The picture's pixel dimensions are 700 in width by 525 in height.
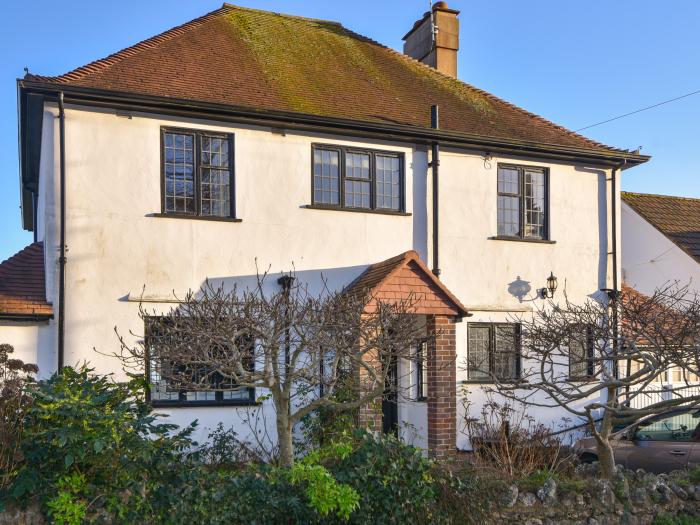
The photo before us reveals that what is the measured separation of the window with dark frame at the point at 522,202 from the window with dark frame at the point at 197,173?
537 cm

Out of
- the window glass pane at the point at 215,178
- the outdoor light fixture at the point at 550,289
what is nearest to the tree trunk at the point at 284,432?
the window glass pane at the point at 215,178

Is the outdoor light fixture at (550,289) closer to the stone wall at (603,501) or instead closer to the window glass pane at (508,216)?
the window glass pane at (508,216)

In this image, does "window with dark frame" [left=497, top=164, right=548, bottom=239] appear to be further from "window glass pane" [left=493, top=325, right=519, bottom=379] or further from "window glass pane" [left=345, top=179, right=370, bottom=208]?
"window glass pane" [left=345, top=179, right=370, bottom=208]

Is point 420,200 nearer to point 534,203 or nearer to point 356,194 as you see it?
point 356,194

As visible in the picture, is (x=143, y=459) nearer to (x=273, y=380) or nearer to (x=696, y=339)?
(x=273, y=380)

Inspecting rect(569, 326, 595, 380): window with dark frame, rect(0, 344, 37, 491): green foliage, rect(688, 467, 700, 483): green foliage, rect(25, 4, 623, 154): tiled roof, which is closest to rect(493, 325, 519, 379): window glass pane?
rect(569, 326, 595, 380): window with dark frame

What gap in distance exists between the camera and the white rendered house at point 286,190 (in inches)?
471

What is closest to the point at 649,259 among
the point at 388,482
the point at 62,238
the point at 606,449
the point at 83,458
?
the point at 606,449

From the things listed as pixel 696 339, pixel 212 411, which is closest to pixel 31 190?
pixel 212 411

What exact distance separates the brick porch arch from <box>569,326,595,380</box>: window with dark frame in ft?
6.33

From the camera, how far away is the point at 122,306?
12.0 m

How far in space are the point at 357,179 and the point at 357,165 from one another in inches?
10.7

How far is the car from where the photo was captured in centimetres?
1092

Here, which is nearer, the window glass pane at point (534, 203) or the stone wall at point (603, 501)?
the stone wall at point (603, 501)
